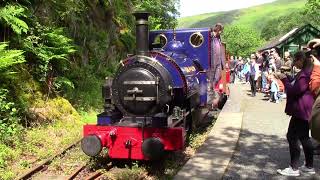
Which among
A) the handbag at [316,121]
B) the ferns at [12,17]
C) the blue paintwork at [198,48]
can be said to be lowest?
the handbag at [316,121]

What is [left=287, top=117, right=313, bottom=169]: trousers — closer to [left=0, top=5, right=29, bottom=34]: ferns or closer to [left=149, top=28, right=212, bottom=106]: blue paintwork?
[left=149, top=28, right=212, bottom=106]: blue paintwork

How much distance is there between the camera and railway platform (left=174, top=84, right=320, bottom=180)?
23.2ft

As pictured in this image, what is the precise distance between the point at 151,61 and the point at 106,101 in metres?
1.35

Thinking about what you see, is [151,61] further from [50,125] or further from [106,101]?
[50,125]

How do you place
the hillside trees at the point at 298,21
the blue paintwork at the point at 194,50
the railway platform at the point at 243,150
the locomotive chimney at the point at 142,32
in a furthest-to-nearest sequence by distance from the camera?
the hillside trees at the point at 298,21 < the blue paintwork at the point at 194,50 < the locomotive chimney at the point at 142,32 < the railway platform at the point at 243,150

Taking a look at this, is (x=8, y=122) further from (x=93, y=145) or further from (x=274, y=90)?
(x=274, y=90)

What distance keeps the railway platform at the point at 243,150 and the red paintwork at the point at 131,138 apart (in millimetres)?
496

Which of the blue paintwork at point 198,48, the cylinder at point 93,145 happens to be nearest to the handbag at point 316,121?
the cylinder at point 93,145

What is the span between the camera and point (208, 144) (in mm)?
8922

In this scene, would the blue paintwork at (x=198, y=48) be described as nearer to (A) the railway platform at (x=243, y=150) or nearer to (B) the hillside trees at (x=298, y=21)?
(A) the railway platform at (x=243, y=150)

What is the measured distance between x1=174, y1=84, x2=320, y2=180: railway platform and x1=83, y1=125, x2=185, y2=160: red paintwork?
496mm

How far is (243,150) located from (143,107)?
7.63 feet

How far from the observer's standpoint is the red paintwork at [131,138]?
720cm


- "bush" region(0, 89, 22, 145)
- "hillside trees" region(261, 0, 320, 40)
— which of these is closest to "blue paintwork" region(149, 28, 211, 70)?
"bush" region(0, 89, 22, 145)
